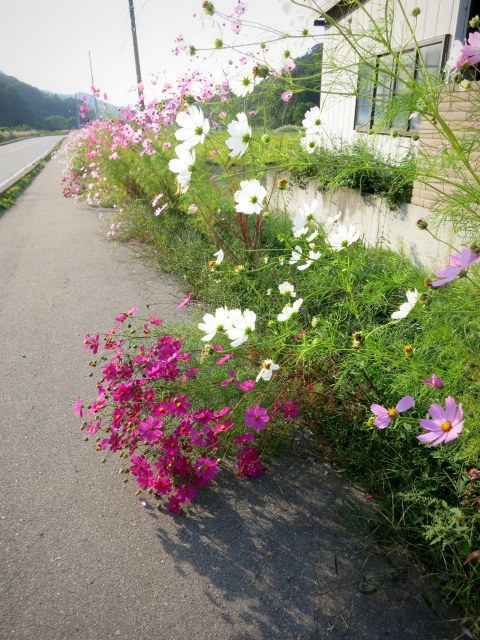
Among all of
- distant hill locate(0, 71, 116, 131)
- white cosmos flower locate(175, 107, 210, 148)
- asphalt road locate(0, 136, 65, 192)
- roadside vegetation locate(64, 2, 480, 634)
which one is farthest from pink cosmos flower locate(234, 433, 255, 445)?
distant hill locate(0, 71, 116, 131)

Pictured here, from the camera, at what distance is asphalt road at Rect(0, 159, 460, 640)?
1.53 meters

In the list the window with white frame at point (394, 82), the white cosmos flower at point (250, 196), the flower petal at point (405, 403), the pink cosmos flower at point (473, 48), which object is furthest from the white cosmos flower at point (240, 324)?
the pink cosmos flower at point (473, 48)

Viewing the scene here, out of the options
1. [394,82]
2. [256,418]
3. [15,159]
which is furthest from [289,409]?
[15,159]

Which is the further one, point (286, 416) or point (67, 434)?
point (67, 434)

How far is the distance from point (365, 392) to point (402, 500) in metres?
0.52

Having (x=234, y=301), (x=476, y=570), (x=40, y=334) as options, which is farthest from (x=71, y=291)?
(x=476, y=570)

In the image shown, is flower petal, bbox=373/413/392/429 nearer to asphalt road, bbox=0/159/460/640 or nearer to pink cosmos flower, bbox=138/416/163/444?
asphalt road, bbox=0/159/460/640

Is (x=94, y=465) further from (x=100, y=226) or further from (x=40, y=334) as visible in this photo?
(x=100, y=226)

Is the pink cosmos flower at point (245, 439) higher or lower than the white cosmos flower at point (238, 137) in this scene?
lower

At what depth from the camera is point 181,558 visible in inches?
70.1

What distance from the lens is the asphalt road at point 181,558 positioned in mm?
1527

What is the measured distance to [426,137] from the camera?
4.08m

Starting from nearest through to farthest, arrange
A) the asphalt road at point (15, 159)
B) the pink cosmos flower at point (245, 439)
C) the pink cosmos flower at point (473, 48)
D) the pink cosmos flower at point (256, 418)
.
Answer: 1. the pink cosmos flower at point (473, 48)
2. the pink cosmos flower at point (256, 418)
3. the pink cosmos flower at point (245, 439)
4. the asphalt road at point (15, 159)

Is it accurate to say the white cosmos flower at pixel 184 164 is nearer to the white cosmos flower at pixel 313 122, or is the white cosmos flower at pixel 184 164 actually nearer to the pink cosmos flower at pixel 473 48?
the white cosmos flower at pixel 313 122
